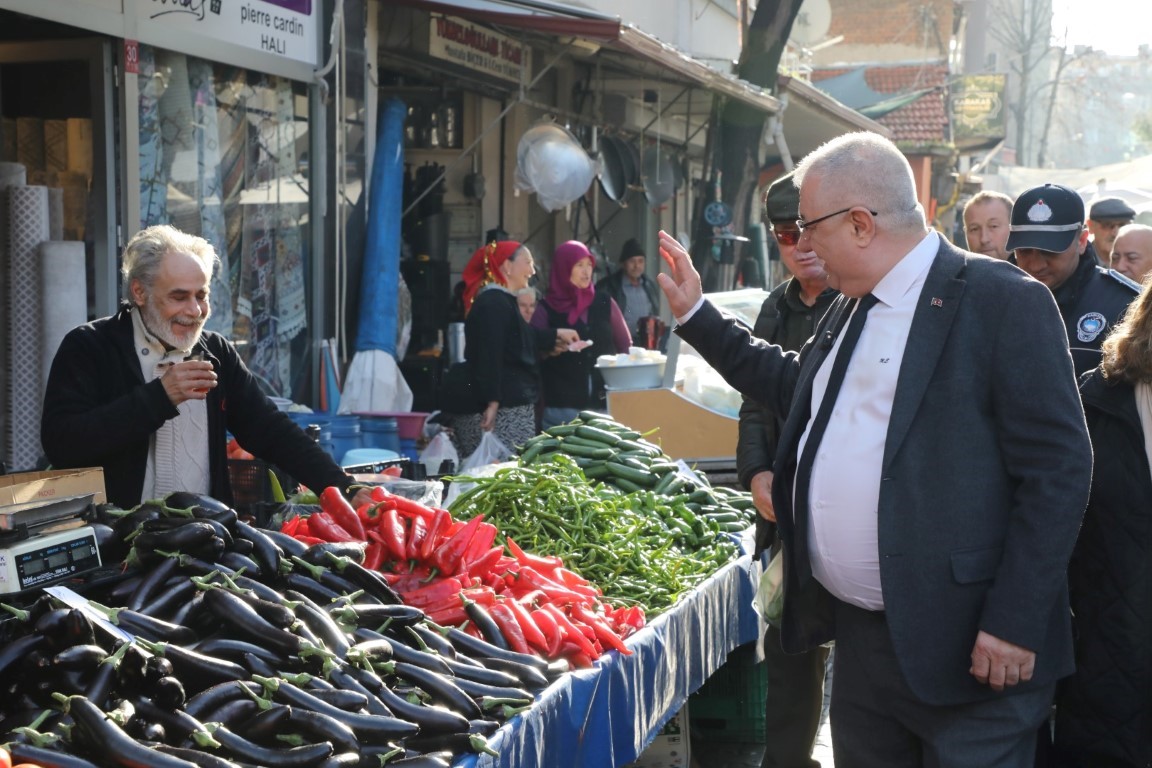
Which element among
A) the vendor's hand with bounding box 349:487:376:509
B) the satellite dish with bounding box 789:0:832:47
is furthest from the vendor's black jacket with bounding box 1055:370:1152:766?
the satellite dish with bounding box 789:0:832:47

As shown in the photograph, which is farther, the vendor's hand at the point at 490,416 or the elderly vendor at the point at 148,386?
the vendor's hand at the point at 490,416

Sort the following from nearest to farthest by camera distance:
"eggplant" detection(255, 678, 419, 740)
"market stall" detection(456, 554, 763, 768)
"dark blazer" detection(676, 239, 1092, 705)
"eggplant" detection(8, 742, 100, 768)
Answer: "eggplant" detection(8, 742, 100, 768), "eggplant" detection(255, 678, 419, 740), "dark blazer" detection(676, 239, 1092, 705), "market stall" detection(456, 554, 763, 768)

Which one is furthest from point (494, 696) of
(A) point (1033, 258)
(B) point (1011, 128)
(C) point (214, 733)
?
(B) point (1011, 128)

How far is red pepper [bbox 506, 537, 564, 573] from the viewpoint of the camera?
15.4 feet

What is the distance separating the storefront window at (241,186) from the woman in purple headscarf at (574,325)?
5.80ft

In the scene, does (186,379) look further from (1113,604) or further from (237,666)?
(1113,604)

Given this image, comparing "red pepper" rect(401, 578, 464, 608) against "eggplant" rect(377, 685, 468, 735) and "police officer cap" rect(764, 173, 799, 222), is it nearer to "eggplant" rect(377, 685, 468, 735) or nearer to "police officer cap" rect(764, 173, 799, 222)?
"eggplant" rect(377, 685, 468, 735)

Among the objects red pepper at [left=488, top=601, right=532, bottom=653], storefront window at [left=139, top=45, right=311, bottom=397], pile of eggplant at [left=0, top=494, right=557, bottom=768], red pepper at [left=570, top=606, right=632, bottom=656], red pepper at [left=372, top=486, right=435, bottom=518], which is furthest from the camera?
storefront window at [left=139, top=45, right=311, bottom=397]

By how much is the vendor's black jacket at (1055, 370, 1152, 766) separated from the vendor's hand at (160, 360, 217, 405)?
2.55 metres

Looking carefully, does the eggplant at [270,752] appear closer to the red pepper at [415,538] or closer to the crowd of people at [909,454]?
the crowd of people at [909,454]

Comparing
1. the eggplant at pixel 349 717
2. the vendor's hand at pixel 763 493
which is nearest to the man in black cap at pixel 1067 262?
the vendor's hand at pixel 763 493

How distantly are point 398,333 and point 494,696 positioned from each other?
7.87 meters

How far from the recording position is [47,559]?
3.35 metres

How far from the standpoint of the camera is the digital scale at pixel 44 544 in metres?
3.23
